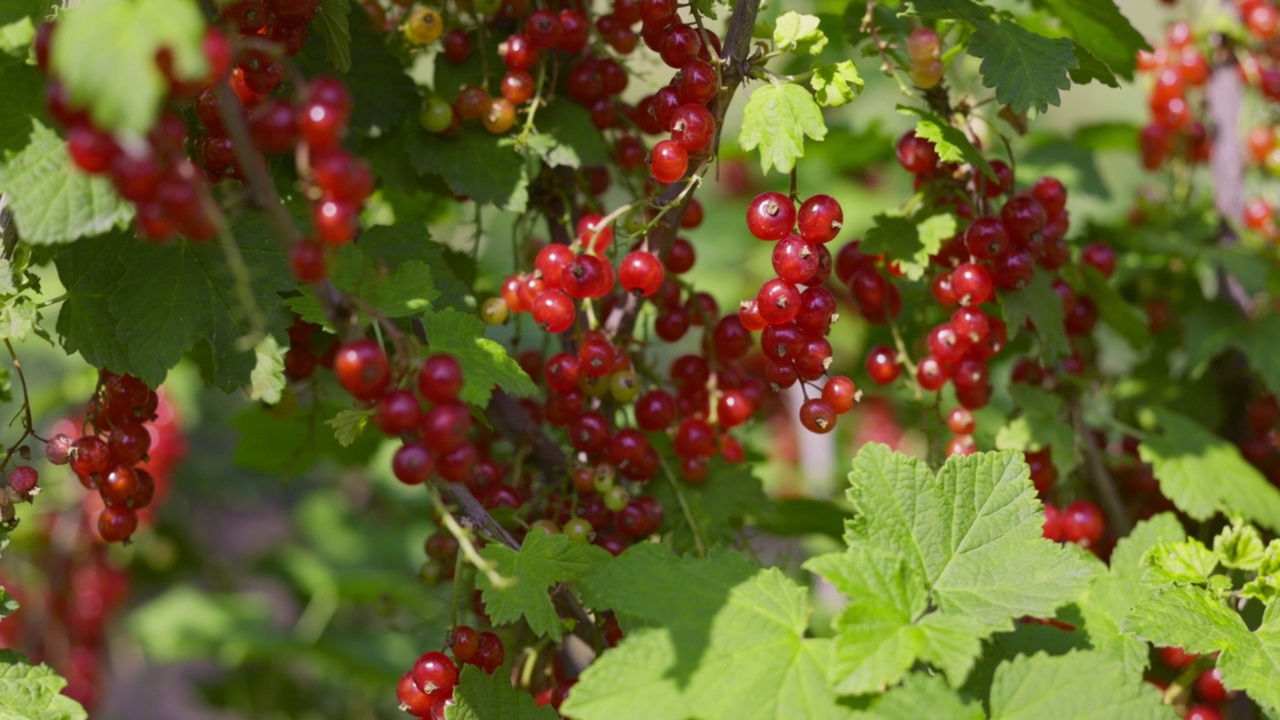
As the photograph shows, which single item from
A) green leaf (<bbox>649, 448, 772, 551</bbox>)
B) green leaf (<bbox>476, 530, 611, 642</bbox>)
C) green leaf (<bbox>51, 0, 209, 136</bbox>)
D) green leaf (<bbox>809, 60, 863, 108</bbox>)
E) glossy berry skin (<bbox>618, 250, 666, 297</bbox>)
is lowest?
green leaf (<bbox>649, 448, 772, 551</bbox>)

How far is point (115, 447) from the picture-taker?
104 centimetres

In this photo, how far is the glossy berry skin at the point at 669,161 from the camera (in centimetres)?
92

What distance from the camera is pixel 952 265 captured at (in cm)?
117

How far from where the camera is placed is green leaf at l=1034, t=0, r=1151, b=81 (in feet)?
4.07

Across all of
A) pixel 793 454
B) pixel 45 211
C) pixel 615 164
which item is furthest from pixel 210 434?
pixel 45 211

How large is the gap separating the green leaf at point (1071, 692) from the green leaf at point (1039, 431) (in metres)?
0.40

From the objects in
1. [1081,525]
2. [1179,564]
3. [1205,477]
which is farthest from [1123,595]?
[1205,477]

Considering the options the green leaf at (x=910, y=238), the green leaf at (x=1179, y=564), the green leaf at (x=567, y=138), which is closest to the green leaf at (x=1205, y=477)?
the green leaf at (x=1179, y=564)

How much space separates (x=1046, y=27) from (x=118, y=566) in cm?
209

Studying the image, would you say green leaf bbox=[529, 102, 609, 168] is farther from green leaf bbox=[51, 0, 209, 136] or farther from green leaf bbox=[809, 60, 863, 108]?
green leaf bbox=[51, 0, 209, 136]

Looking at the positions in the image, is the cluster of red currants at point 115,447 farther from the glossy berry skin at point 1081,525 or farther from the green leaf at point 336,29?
the glossy berry skin at point 1081,525

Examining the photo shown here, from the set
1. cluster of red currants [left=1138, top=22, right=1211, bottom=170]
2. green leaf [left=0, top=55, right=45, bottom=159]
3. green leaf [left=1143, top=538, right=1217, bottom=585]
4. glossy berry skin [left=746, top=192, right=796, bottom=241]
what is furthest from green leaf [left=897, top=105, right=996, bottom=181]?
cluster of red currants [left=1138, top=22, right=1211, bottom=170]

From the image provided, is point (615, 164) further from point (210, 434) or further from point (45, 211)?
point (210, 434)

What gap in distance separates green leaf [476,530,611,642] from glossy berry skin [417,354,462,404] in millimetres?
231
